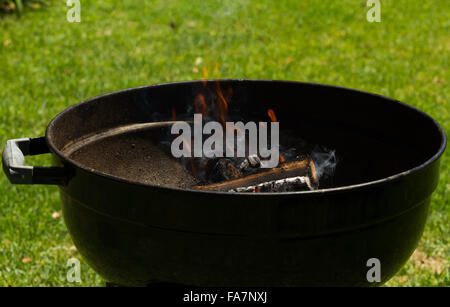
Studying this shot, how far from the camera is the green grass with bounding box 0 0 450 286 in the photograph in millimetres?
3789

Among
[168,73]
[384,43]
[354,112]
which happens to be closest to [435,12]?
[384,43]

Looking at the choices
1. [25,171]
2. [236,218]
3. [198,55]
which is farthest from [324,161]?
[198,55]

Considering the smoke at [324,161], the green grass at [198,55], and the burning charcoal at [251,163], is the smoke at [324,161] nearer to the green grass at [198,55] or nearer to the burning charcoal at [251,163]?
the burning charcoal at [251,163]

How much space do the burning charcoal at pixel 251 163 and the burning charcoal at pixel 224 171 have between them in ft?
0.19

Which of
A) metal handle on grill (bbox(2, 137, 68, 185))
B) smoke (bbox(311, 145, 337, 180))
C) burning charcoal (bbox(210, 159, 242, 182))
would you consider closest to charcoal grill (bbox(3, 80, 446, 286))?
metal handle on grill (bbox(2, 137, 68, 185))

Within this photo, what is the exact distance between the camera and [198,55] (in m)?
6.31

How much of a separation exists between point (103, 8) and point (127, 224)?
6.35 metres

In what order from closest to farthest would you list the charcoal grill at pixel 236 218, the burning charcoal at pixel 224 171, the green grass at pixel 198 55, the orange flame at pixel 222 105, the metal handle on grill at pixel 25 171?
1. the charcoal grill at pixel 236 218
2. the metal handle on grill at pixel 25 171
3. the burning charcoal at pixel 224 171
4. the orange flame at pixel 222 105
5. the green grass at pixel 198 55

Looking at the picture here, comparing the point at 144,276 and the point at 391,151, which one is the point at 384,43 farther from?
the point at 144,276

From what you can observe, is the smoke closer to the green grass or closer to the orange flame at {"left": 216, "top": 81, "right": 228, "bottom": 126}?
the orange flame at {"left": 216, "top": 81, "right": 228, "bottom": 126}

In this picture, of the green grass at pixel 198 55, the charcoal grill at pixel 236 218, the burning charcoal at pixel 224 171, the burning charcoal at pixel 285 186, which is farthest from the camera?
the green grass at pixel 198 55

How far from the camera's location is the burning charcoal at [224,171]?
7.98 feet

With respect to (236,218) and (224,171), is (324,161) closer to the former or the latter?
(224,171)

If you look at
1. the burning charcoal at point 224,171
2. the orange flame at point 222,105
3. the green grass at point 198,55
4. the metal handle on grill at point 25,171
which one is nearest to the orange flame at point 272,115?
the orange flame at point 222,105
